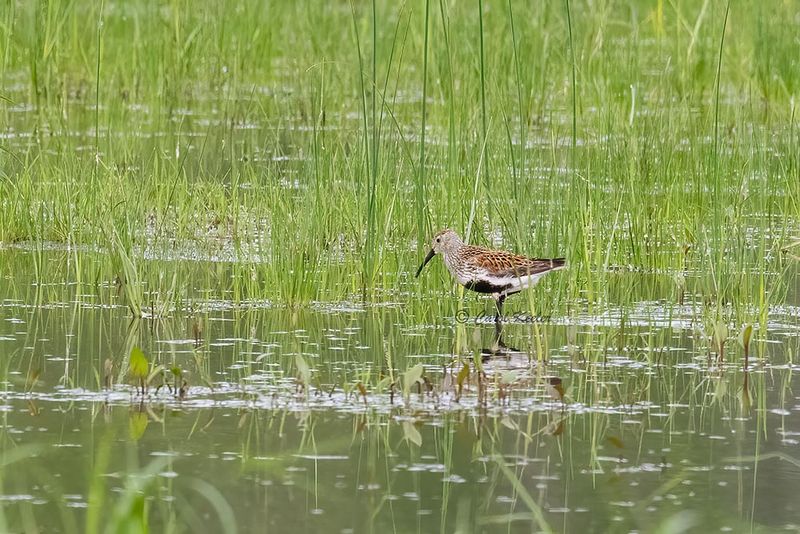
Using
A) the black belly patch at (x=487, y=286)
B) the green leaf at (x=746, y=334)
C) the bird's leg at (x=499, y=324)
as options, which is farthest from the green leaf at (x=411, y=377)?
the black belly patch at (x=487, y=286)

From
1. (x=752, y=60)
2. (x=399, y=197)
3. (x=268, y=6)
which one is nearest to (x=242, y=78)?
(x=268, y=6)

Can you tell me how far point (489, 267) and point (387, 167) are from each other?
4.10 feet

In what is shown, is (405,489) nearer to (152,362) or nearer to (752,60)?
(152,362)

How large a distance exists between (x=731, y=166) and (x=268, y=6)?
7233mm

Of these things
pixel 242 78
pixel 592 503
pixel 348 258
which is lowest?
pixel 592 503

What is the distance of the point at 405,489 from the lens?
4.82 m

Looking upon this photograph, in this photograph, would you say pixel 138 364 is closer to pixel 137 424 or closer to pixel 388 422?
pixel 137 424

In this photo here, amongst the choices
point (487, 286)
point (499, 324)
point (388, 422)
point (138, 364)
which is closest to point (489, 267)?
point (487, 286)

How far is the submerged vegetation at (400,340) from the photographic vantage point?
479 centimetres

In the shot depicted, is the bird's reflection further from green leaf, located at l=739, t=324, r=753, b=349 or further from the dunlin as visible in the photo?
green leaf, located at l=739, t=324, r=753, b=349

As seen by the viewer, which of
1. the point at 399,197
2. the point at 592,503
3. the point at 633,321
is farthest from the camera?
the point at 399,197

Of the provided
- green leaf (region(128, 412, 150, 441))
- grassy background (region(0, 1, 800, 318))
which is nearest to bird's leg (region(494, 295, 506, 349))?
grassy background (region(0, 1, 800, 318))

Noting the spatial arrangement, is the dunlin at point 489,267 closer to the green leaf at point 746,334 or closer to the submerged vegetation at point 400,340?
the submerged vegetation at point 400,340

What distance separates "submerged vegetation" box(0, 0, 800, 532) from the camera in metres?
4.79
